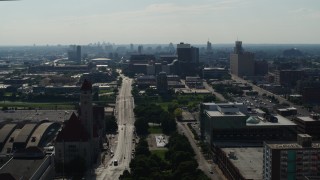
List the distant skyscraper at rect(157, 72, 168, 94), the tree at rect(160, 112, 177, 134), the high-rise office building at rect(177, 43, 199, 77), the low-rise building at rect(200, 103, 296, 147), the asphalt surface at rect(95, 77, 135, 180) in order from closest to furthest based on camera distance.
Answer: the asphalt surface at rect(95, 77, 135, 180) < the low-rise building at rect(200, 103, 296, 147) < the tree at rect(160, 112, 177, 134) < the distant skyscraper at rect(157, 72, 168, 94) < the high-rise office building at rect(177, 43, 199, 77)

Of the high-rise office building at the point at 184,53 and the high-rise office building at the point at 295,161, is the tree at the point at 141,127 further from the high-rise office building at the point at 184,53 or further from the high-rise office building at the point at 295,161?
the high-rise office building at the point at 184,53

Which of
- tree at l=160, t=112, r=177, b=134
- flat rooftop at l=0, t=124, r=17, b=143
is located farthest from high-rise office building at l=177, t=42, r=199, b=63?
flat rooftop at l=0, t=124, r=17, b=143

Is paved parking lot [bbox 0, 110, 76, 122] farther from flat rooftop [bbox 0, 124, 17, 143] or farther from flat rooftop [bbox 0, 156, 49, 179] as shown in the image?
flat rooftop [bbox 0, 156, 49, 179]

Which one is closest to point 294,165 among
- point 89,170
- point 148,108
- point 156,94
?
point 89,170

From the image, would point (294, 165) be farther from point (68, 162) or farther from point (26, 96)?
point (26, 96)

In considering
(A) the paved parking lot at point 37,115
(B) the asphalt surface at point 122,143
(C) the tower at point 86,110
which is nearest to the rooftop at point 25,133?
(C) the tower at point 86,110
